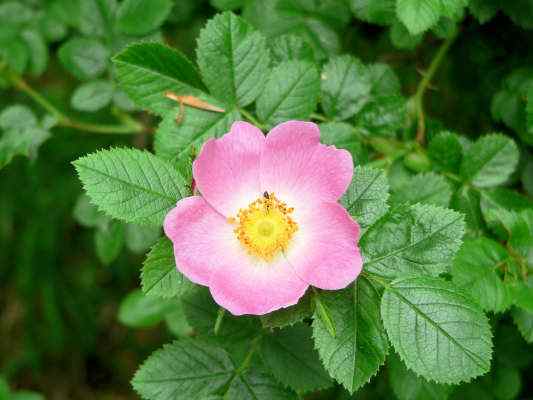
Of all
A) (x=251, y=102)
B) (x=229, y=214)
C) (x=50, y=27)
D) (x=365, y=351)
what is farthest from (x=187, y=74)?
(x=50, y=27)

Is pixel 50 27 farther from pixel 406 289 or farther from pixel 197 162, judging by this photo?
pixel 406 289

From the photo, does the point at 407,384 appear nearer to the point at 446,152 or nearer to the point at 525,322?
the point at 525,322

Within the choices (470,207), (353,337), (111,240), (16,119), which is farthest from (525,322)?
(16,119)

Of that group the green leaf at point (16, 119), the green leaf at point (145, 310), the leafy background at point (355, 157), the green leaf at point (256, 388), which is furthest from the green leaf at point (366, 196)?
the green leaf at point (16, 119)

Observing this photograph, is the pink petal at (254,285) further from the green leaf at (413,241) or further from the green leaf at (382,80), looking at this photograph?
the green leaf at (382,80)

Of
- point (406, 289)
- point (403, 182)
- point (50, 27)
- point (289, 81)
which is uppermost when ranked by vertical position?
point (289, 81)
